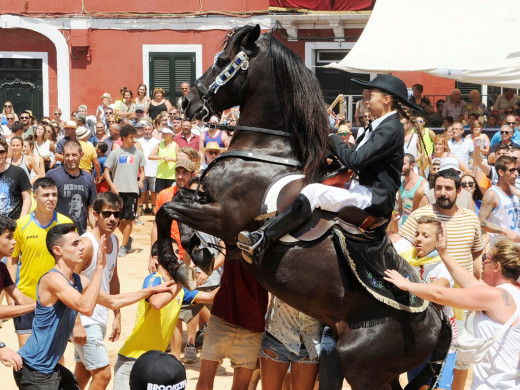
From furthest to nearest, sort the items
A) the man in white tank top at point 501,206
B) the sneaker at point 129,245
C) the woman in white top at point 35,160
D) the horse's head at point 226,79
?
the sneaker at point 129,245, the woman in white top at point 35,160, the man in white tank top at point 501,206, the horse's head at point 226,79

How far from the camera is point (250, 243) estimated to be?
5.80m

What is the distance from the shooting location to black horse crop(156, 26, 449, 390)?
5.97 meters

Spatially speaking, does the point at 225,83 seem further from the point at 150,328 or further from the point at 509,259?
the point at 509,259

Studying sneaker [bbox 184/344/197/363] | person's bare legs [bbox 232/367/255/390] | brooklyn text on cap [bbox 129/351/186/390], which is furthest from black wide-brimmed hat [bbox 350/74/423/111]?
sneaker [bbox 184/344/197/363]

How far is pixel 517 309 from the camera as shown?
592cm

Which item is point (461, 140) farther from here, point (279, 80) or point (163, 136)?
point (279, 80)

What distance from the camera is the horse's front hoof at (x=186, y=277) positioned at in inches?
246

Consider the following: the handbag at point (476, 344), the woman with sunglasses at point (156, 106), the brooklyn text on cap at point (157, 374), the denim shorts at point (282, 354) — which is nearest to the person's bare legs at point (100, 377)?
the denim shorts at point (282, 354)

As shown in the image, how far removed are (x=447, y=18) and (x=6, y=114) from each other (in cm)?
1047

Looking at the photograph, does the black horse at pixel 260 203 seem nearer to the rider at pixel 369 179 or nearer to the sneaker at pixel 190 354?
the rider at pixel 369 179

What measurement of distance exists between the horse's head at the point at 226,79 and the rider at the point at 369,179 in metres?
0.90

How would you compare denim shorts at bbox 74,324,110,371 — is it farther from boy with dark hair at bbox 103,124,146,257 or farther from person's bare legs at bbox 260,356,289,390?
boy with dark hair at bbox 103,124,146,257

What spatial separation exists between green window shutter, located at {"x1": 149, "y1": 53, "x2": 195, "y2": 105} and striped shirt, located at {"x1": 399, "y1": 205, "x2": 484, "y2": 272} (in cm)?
1741

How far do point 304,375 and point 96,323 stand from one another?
1.80 metres
